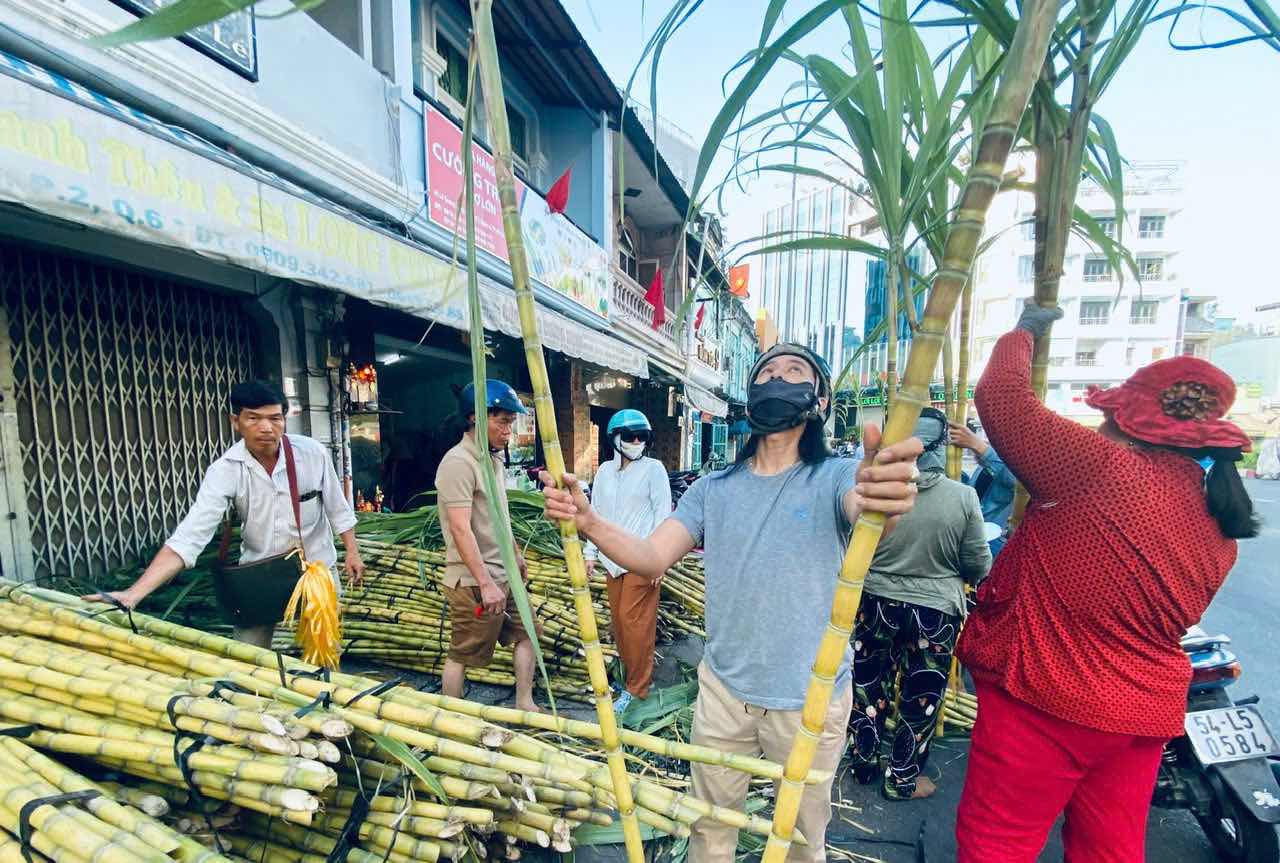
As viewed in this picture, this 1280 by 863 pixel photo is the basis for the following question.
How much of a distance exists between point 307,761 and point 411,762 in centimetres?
22

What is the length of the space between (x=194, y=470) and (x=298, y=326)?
126 cm

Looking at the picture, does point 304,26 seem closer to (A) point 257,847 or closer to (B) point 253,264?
(B) point 253,264

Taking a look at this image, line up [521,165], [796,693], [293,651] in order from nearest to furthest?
[796,693]
[293,651]
[521,165]

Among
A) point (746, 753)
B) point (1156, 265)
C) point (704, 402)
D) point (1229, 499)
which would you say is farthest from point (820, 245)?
point (1156, 265)

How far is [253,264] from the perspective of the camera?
263 cm

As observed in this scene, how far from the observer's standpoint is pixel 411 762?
4.17 feet

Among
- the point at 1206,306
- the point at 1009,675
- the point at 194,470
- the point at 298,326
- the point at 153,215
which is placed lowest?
the point at 1009,675

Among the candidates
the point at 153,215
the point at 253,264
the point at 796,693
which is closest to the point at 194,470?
the point at 253,264

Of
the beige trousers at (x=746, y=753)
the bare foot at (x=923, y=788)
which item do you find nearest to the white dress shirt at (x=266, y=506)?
the beige trousers at (x=746, y=753)

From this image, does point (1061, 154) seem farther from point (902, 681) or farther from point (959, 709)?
point (959, 709)

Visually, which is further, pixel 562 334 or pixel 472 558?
pixel 562 334

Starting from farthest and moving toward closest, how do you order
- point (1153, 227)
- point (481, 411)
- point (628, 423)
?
1. point (1153, 227)
2. point (628, 423)
3. point (481, 411)

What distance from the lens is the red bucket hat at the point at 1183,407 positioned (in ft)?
4.57

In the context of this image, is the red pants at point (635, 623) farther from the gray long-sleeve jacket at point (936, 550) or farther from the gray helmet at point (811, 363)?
the gray helmet at point (811, 363)
